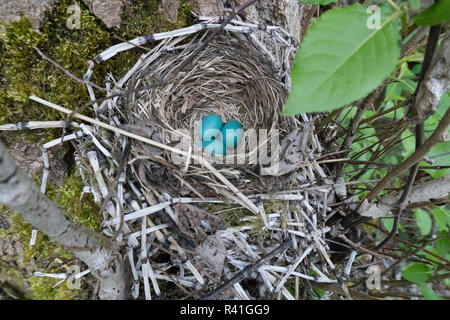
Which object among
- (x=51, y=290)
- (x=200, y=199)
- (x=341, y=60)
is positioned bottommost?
(x=51, y=290)

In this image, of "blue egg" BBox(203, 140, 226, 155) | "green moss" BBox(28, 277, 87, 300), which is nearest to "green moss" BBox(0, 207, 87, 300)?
"green moss" BBox(28, 277, 87, 300)

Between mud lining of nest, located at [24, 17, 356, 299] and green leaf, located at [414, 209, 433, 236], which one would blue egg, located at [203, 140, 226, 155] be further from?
green leaf, located at [414, 209, 433, 236]

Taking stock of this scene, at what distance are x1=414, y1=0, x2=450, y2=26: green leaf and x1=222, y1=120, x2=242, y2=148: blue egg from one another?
963 mm

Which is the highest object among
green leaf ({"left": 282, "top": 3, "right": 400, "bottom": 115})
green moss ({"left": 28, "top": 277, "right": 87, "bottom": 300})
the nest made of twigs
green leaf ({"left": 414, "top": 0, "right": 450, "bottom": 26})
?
the nest made of twigs

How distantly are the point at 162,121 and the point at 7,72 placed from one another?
0.52 metres

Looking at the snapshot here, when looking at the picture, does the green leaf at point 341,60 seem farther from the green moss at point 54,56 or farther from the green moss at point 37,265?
Result: the green moss at point 37,265

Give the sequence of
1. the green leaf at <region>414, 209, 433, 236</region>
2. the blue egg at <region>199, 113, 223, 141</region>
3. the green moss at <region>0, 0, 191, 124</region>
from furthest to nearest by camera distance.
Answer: the blue egg at <region>199, 113, 223, 141</region>, the green leaf at <region>414, 209, 433, 236</region>, the green moss at <region>0, 0, 191, 124</region>

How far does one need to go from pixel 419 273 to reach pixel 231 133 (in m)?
0.92

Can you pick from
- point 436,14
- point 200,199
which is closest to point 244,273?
point 200,199

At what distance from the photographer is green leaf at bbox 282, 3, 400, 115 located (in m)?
0.51

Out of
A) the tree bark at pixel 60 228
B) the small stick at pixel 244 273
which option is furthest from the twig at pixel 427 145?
the tree bark at pixel 60 228

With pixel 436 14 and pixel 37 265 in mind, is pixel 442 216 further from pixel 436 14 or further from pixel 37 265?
pixel 37 265

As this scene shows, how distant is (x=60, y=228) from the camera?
2.55 ft
